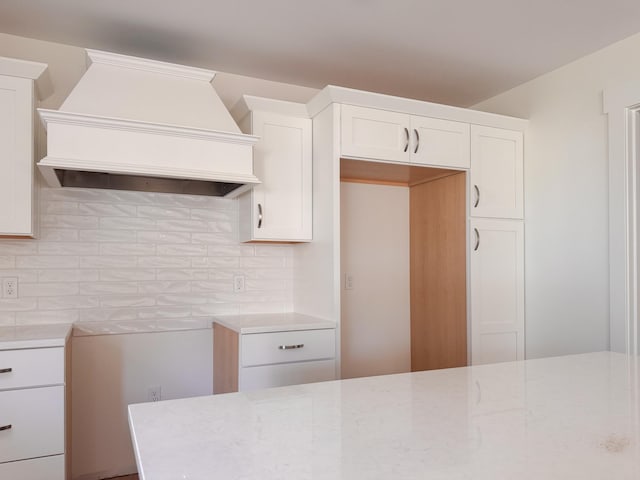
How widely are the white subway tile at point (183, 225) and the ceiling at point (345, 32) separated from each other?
0.97 metres

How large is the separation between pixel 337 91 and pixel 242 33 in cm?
59

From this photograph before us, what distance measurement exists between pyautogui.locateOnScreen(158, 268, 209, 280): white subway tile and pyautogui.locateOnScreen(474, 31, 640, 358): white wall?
2115 millimetres

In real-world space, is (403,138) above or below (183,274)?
above

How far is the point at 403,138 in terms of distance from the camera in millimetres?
2807

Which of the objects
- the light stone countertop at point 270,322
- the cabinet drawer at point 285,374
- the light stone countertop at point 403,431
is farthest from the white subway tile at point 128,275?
the light stone countertop at point 403,431

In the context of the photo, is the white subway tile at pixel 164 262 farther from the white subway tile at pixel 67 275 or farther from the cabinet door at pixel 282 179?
the cabinet door at pixel 282 179

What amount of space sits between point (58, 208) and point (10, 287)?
474mm

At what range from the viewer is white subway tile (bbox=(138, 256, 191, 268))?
278 centimetres

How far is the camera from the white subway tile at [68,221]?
2.57 metres

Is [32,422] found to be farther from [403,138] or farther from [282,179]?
[403,138]

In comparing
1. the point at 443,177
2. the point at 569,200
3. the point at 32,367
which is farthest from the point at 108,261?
the point at 569,200

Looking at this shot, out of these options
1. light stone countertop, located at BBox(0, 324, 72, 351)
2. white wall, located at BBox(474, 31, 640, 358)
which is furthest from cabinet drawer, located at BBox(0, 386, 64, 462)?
white wall, located at BBox(474, 31, 640, 358)

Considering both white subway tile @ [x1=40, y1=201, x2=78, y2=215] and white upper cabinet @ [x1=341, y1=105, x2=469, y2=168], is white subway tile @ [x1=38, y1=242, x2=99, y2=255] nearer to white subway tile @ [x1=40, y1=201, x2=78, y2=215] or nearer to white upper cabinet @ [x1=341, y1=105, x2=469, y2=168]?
white subway tile @ [x1=40, y1=201, x2=78, y2=215]

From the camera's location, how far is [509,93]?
132 inches
